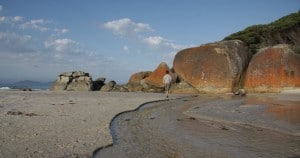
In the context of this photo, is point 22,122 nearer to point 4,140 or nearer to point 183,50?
point 4,140

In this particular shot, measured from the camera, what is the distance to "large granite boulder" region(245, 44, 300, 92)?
2383 cm

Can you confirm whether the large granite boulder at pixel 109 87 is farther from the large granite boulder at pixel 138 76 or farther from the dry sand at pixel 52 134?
the dry sand at pixel 52 134

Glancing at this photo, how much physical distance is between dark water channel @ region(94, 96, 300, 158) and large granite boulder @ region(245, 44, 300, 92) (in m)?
14.0

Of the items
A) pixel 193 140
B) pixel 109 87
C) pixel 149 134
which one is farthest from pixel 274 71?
pixel 193 140

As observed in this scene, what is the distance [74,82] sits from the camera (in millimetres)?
33969

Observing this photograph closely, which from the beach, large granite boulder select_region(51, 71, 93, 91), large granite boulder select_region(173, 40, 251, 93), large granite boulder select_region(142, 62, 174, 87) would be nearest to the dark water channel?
the beach

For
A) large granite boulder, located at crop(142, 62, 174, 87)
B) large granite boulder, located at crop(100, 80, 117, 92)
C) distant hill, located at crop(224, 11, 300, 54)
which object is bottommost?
large granite boulder, located at crop(100, 80, 117, 92)

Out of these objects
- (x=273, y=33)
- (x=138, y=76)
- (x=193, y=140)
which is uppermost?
(x=273, y=33)

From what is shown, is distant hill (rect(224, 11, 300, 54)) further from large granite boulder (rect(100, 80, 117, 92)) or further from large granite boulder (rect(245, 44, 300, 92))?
large granite boulder (rect(100, 80, 117, 92))

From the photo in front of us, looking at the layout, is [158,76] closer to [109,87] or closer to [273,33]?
[109,87]

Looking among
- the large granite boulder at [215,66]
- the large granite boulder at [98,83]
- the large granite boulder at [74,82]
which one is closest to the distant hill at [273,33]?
the large granite boulder at [215,66]

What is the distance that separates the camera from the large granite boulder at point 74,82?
33062 millimetres

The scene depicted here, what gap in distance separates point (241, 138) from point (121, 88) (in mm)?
22998

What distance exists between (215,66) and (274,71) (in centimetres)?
403
